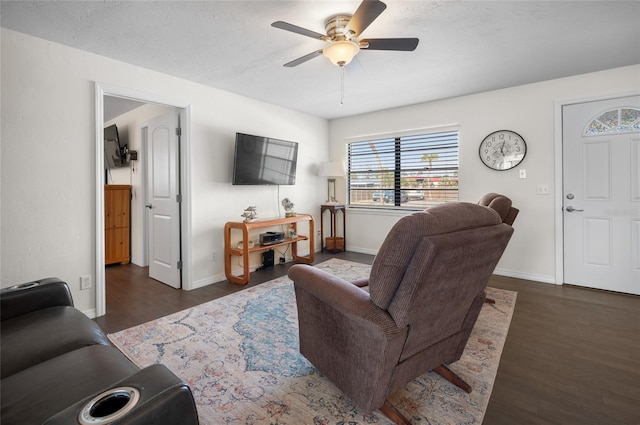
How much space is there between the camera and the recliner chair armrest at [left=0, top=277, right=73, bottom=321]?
1443mm

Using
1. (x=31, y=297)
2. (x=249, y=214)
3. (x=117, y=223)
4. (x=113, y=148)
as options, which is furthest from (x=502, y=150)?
(x=113, y=148)

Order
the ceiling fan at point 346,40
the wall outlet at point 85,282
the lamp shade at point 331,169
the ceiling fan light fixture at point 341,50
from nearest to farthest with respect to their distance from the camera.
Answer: the ceiling fan at point 346,40 → the ceiling fan light fixture at point 341,50 → the wall outlet at point 85,282 → the lamp shade at point 331,169

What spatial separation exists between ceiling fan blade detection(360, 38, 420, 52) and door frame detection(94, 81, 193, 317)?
88.0 inches

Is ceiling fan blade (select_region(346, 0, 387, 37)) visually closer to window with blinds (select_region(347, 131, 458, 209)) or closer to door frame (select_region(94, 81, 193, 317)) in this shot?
door frame (select_region(94, 81, 193, 317))

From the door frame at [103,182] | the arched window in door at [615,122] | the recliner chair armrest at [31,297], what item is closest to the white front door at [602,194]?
the arched window in door at [615,122]

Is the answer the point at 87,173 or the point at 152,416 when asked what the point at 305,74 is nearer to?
the point at 87,173

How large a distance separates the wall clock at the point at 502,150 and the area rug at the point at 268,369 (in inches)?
71.7

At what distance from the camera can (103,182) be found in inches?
109

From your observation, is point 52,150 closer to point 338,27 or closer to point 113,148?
point 338,27

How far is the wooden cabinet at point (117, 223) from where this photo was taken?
4.52 metres

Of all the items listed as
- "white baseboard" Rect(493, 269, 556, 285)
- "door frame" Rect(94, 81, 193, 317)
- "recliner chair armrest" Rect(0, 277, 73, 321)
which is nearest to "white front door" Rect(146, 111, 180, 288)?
"door frame" Rect(94, 81, 193, 317)

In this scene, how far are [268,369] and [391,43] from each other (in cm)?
235

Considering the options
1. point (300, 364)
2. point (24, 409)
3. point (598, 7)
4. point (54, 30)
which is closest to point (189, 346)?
point (300, 364)

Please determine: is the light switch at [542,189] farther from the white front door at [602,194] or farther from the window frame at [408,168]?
the window frame at [408,168]
